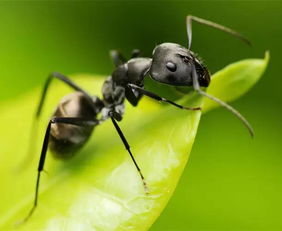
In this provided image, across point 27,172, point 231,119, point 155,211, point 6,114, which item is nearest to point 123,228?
point 155,211

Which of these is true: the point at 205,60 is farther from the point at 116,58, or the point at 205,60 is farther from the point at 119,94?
the point at 119,94

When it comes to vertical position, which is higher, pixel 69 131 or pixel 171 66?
pixel 171 66

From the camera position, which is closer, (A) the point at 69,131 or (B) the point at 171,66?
(B) the point at 171,66

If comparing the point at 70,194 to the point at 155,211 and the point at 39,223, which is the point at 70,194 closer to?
the point at 39,223

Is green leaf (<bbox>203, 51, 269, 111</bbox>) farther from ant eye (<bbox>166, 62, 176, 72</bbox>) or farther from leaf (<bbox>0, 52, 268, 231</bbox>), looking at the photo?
ant eye (<bbox>166, 62, 176, 72</bbox>)

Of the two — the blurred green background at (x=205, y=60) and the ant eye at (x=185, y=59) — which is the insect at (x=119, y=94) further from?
the blurred green background at (x=205, y=60)

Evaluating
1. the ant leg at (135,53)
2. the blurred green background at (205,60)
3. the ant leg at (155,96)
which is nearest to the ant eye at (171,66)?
the ant leg at (155,96)

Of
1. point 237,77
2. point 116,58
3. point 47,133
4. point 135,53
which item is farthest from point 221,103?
point 116,58
